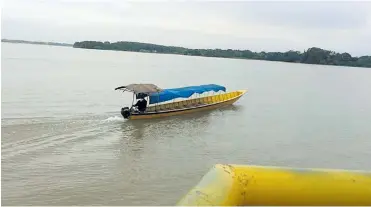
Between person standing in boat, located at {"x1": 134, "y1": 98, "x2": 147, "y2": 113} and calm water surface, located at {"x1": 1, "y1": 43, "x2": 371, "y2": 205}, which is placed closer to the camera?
calm water surface, located at {"x1": 1, "y1": 43, "x2": 371, "y2": 205}

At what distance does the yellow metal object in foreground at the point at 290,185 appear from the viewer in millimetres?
2852

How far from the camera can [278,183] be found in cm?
292

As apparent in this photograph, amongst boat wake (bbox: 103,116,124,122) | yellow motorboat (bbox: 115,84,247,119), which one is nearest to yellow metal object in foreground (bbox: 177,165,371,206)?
boat wake (bbox: 103,116,124,122)

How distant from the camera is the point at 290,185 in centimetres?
294

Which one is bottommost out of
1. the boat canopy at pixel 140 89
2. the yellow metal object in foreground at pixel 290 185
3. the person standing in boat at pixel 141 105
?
the person standing in boat at pixel 141 105

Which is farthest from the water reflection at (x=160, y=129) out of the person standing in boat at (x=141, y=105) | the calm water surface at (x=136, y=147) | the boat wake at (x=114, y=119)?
the person standing in boat at (x=141, y=105)

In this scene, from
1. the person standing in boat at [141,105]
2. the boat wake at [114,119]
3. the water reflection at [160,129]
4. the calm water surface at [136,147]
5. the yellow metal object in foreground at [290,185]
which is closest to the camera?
the yellow metal object in foreground at [290,185]

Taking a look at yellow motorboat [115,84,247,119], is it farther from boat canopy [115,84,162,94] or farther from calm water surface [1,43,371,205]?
calm water surface [1,43,371,205]

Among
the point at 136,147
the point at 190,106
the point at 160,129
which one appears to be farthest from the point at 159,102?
the point at 136,147

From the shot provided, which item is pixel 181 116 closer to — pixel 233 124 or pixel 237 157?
pixel 233 124

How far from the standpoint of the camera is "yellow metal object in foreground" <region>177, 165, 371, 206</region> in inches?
112

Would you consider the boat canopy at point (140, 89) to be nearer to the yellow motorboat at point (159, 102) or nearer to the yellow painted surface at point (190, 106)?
the yellow motorboat at point (159, 102)

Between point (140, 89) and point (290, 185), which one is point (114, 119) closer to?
point (140, 89)

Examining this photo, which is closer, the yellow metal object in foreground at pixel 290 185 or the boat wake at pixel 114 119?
the yellow metal object in foreground at pixel 290 185
